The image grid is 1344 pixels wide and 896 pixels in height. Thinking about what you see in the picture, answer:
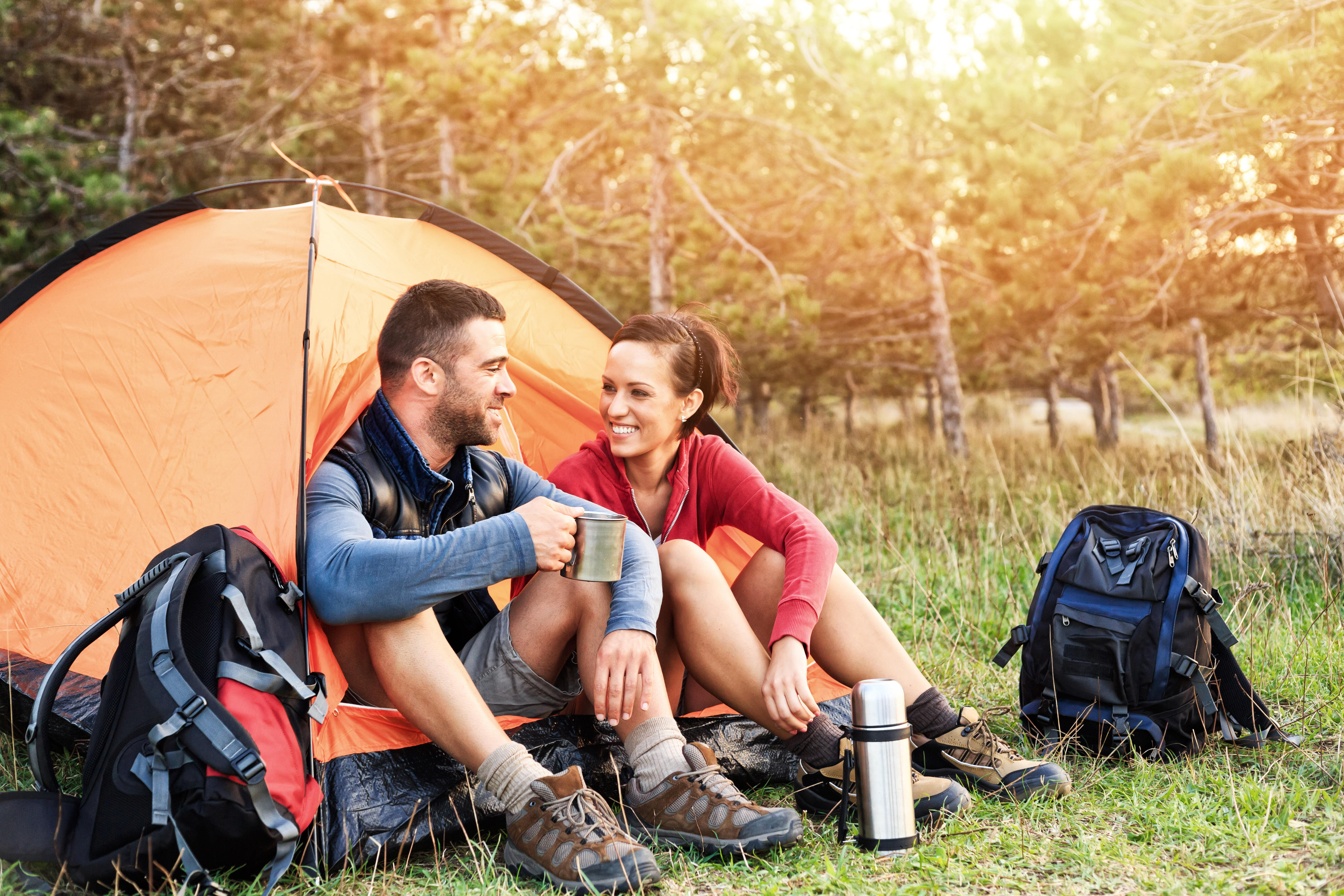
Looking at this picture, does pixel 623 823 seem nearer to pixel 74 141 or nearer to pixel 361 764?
pixel 361 764

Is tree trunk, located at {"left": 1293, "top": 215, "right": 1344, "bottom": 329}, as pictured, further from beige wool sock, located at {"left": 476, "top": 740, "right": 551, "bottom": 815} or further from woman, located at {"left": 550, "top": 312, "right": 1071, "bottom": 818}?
beige wool sock, located at {"left": 476, "top": 740, "right": 551, "bottom": 815}

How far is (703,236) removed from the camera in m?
9.12

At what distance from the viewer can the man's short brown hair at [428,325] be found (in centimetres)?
243

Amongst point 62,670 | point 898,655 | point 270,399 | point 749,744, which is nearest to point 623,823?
point 749,744

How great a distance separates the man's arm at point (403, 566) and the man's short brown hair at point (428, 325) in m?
0.47

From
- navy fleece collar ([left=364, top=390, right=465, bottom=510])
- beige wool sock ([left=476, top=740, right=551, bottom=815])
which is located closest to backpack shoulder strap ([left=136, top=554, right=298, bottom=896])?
beige wool sock ([left=476, top=740, right=551, bottom=815])

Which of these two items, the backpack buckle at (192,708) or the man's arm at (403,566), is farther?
the man's arm at (403,566)

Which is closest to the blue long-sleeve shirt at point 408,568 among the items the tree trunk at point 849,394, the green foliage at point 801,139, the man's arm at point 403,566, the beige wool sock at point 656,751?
the man's arm at point 403,566

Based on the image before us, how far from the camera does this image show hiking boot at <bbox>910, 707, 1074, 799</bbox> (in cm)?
238

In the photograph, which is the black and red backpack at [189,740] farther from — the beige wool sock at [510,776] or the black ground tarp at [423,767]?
the beige wool sock at [510,776]

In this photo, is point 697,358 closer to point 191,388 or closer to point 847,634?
point 847,634

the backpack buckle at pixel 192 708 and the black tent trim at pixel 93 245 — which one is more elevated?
the black tent trim at pixel 93 245

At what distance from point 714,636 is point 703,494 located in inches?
20.3

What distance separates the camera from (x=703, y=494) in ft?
8.89
